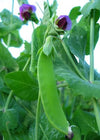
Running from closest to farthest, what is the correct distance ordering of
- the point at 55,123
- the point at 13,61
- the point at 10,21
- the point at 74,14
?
the point at 55,123 → the point at 13,61 → the point at 74,14 → the point at 10,21

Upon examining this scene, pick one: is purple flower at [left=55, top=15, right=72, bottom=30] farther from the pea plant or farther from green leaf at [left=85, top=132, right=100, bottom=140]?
Answer: green leaf at [left=85, top=132, right=100, bottom=140]

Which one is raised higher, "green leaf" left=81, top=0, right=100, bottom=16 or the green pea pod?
"green leaf" left=81, top=0, right=100, bottom=16

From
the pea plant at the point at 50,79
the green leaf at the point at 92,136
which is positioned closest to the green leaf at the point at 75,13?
the pea plant at the point at 50,79

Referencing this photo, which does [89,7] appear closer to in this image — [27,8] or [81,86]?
[27,8]

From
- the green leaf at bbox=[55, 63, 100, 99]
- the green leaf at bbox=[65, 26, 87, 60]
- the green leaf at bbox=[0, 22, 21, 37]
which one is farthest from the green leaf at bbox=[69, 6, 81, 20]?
the green leaf at bbox=[55, 63, 100, 99]

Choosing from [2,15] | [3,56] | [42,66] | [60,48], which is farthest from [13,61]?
[2,15]

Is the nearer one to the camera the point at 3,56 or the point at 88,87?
the point at 88,87

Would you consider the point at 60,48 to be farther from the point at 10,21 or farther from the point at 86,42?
the point at 10,21
